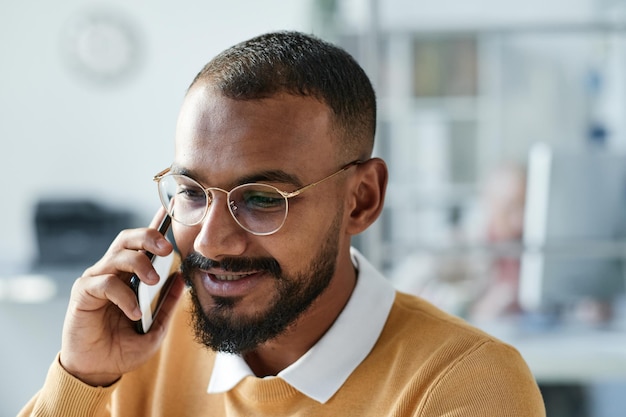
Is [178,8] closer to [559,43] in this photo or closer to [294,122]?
[559,43]

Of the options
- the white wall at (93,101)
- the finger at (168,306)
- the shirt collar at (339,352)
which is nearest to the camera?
the shirt collar at (339,352)

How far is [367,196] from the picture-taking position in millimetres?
1272

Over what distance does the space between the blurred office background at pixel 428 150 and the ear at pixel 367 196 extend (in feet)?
4.76

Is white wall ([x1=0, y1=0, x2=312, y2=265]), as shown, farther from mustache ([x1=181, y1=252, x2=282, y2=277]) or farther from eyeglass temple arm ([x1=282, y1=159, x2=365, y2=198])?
mustache ([x1=181, y1=252, x2=282, y2=277])

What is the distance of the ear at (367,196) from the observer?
4.10 ft

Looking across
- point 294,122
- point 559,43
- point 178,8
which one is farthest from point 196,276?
point 178,8

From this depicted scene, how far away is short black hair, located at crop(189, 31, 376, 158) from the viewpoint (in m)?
1.13

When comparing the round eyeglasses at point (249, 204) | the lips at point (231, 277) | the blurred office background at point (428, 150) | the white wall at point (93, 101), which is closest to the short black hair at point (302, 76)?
the round eyeglasses at point (249, 204)

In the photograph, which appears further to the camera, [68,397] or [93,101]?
[93,101]

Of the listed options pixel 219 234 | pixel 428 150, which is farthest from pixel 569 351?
pixel 428 150

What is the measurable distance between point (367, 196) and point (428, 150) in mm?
3623

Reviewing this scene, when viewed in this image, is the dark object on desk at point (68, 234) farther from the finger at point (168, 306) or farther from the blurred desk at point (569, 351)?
the finger at point (168, 306)

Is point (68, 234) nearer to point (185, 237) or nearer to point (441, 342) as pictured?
point (185, 237)

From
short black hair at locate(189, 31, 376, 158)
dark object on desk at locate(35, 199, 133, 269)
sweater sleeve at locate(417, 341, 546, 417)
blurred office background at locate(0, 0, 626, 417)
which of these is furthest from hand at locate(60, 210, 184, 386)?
dark object on desk at locate(35, 199, 133, 269)
